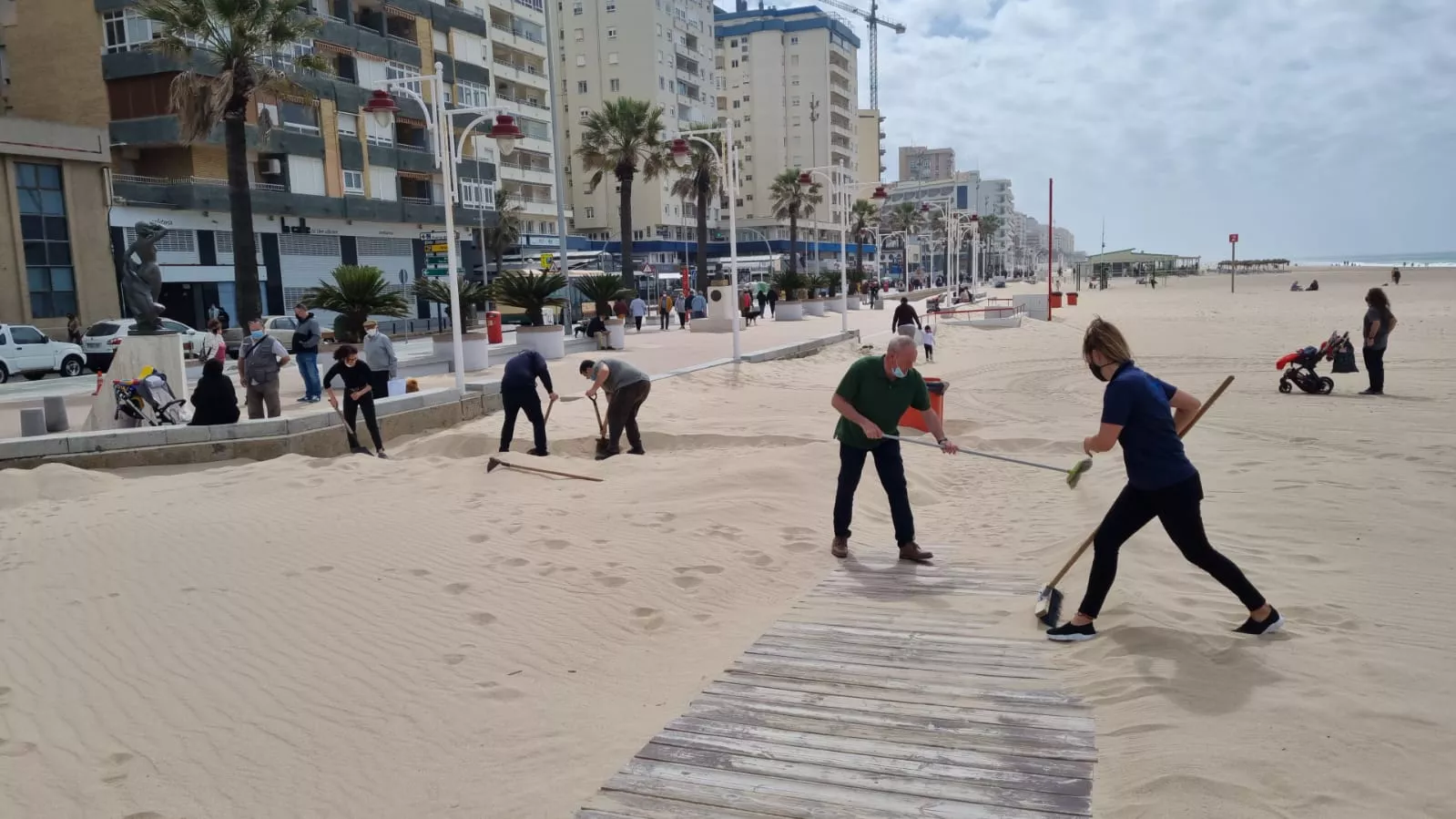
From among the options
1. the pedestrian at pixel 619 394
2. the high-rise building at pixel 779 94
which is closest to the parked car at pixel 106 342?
the pedestrian at pixel 619 394

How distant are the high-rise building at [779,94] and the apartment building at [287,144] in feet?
197

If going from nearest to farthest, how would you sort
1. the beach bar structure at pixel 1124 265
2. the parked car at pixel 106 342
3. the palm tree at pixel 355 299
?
the palm tree at pixel 355 299
the parked car at pixel 106 342
the beach bar structure at pixel 1124 265

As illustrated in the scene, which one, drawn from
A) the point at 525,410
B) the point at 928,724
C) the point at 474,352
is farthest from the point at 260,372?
the point at 928,724

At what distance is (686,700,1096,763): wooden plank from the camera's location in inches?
149

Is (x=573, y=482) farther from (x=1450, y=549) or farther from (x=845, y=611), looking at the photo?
(x=1450, y=549)

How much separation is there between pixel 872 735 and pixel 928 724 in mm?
Result: 260

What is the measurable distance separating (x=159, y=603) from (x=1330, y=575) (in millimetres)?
7156

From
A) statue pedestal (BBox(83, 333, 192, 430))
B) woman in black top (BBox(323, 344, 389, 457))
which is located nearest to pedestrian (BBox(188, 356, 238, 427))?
woman in black top (BBox(323, 344, 389, 457))

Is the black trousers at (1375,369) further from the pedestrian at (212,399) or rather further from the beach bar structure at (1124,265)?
the beach bar structure at (1124,265)

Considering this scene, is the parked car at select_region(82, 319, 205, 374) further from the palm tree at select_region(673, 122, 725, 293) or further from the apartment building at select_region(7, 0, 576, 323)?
the palm tree at select_region(673, 122, 725, 293)

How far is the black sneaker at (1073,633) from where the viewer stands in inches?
198

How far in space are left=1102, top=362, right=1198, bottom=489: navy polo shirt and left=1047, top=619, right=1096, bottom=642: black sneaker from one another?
0.82 metres

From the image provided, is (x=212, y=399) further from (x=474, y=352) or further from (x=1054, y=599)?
(x=1054, y=599)

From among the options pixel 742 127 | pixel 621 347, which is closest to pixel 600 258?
pixel 621 347
